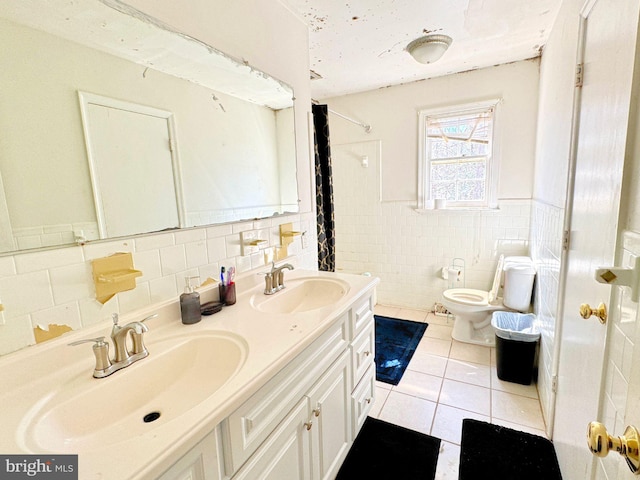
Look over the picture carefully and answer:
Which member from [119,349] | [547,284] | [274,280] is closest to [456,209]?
[547,284]

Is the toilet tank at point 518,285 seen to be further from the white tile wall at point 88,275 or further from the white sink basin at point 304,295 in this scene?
the white tile wall at point 88,275

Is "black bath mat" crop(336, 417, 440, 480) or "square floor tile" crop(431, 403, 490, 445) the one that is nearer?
"black bath mat" crop(336, 417, 440, 480)

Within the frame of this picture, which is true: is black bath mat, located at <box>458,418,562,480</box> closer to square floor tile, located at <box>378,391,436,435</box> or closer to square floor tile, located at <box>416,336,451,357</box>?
square floor tile, located at <box>378,391,436,435</box>

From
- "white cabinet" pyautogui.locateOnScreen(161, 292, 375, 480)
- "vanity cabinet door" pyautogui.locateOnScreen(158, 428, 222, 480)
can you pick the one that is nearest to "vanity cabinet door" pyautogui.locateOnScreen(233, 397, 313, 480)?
"white cabinet" pyautogui.locateOnScreen(161, 292, 375, 480)

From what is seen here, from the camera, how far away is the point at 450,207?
3055 mm

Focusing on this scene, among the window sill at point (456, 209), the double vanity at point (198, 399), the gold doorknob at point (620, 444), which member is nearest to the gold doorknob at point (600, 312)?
the gold doorknob at point (620, 444)

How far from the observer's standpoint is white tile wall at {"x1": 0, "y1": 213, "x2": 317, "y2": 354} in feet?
2.65

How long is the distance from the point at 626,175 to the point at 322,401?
1.21m

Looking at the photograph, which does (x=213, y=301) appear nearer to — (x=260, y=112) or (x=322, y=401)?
(x=322, y=401)

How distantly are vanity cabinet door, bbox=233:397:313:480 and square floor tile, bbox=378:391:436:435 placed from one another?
0.90 metres

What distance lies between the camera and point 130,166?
1.10m

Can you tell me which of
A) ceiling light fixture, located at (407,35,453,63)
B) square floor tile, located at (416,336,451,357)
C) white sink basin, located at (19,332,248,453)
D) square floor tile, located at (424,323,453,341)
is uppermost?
ceiling light fixture, located at (407,35,453,63)

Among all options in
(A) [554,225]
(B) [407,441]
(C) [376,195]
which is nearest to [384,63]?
(C) [376,195]

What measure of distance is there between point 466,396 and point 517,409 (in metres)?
0.29
